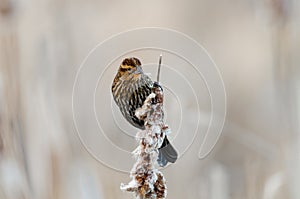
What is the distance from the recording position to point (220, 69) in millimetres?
1009

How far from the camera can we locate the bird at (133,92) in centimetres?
64

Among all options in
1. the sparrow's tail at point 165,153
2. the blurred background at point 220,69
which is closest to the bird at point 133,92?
the sparrow's tail at point 165,153

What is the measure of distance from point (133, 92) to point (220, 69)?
0.43m

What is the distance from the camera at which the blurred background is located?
98cm

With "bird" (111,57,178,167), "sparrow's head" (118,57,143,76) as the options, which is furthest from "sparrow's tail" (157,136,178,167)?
"sparrow's head" (118,57,143,76)

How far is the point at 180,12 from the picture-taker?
102 centimetres

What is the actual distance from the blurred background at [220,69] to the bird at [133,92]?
1.04ft

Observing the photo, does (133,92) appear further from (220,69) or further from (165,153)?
(220,69)

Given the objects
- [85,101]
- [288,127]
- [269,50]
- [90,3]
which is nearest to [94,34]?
[90,3]

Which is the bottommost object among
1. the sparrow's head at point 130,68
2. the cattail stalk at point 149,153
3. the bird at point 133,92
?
the cattail stalk at point 149,153

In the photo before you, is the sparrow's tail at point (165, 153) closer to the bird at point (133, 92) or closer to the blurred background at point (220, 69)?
the bird at point (133, 92)

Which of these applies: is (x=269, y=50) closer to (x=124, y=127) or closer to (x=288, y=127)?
(x=288, y=127)

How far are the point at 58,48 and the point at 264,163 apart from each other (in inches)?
24.9

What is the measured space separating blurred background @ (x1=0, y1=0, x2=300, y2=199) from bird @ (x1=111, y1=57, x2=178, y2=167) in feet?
1.04
